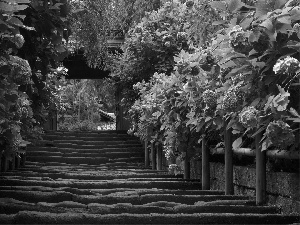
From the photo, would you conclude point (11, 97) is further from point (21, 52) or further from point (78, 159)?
point (78, 159)

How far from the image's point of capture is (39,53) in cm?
552

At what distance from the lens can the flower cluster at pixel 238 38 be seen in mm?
3158

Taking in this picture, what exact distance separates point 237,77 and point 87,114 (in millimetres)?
18648

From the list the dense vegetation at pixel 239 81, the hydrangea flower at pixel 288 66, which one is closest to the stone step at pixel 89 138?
the dense vegetation at pixel 239 81

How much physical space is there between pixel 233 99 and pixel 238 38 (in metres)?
0.40

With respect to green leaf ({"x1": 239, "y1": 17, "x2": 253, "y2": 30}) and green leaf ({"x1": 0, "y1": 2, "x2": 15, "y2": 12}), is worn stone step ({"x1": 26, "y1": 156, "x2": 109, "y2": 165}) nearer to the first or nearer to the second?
green leaf ({"x1": 0, "y1": 2, "x2": 15, "y2": 12})

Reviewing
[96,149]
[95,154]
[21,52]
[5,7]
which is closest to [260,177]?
[5,7]

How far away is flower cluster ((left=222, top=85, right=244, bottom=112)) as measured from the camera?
3.42m

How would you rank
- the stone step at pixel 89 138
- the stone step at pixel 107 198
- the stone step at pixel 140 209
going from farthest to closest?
Answer: the stone step at pixel 89 138 < the stone step at pixel 107 198 < the stone step at pixel 140 209

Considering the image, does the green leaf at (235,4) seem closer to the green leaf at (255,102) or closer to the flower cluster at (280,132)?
the green leaf at (255,102)

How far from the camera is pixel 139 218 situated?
11.1 feet

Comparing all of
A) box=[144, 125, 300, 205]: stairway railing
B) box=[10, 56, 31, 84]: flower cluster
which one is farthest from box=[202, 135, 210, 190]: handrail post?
box=[10, 56, 31, 84]: flower cluster

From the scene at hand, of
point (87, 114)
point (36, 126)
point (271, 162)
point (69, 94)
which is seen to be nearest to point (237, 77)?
point (271, 162)

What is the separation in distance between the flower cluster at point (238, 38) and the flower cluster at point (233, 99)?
0.27 m
